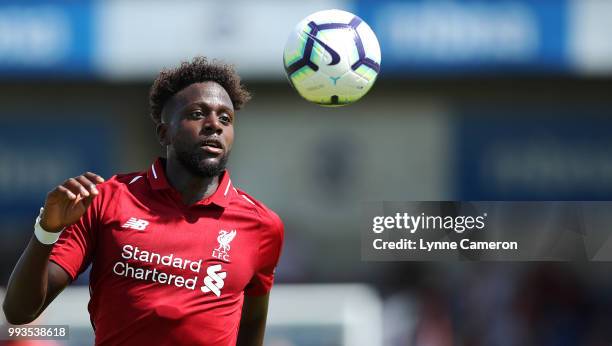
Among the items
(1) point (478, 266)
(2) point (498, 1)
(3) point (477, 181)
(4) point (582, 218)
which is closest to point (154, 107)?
(4) point (582, 218)

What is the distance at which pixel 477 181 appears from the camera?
13.2 metres

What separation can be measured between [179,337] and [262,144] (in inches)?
376

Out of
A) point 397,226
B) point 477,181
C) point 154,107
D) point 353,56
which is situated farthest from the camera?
point 477,181

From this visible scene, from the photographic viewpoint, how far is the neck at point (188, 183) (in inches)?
173

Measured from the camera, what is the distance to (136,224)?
4.20 metres

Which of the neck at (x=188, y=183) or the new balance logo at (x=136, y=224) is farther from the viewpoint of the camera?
the neck at (x=188, y=183)

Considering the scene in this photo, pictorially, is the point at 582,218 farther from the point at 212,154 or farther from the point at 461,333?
the point at 212,154

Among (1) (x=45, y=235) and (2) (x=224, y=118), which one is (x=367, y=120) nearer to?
(2) (x=224, y=118)

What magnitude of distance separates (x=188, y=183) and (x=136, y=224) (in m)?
0.32

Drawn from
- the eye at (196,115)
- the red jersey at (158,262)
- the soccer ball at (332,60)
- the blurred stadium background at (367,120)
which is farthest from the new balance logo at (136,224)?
the blurred stadium background at (367,120)

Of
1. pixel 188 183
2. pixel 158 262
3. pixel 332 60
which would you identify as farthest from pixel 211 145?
pixel 332 60

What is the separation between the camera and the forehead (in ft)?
14.5

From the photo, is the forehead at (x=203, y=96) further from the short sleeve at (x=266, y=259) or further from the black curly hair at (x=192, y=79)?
the short sleeve at (x=266, y=259)

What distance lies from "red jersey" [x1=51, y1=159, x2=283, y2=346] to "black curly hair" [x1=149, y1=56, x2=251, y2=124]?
13.9 inches
